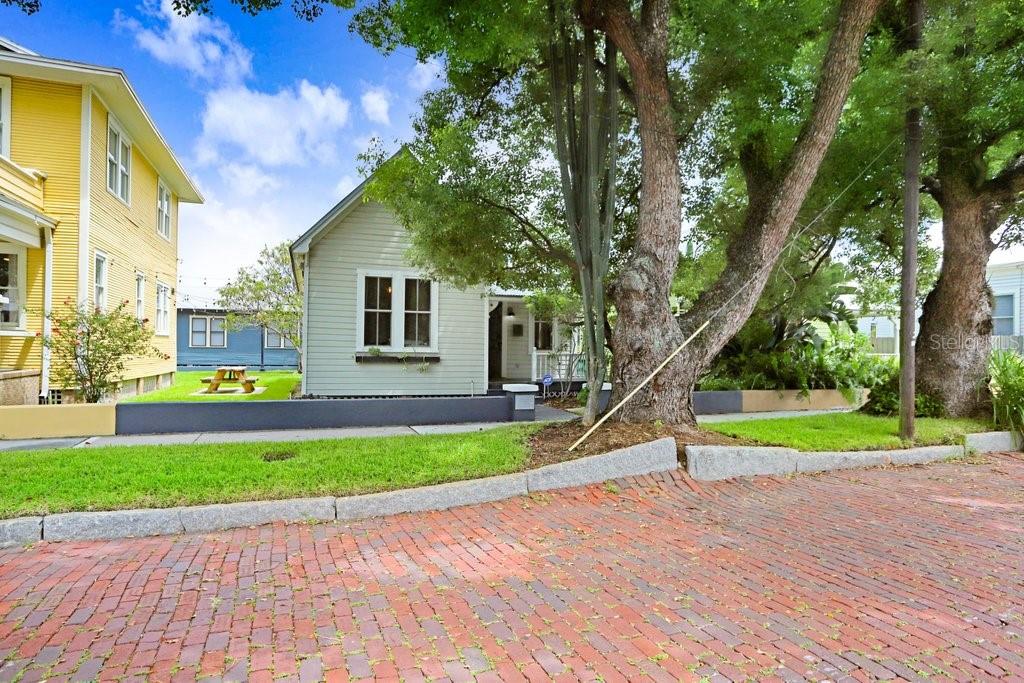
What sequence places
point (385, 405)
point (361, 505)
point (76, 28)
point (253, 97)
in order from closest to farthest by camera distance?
point (361, 505), point (385, 405), point (76, 28), point (253, 97)

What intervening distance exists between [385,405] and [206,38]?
937 centimetres

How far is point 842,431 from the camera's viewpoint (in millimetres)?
8883

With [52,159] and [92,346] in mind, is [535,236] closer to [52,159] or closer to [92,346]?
[92,346]

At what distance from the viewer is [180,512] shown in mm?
4562

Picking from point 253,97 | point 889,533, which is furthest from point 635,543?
point 253,97

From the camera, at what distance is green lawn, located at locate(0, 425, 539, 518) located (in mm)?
4801

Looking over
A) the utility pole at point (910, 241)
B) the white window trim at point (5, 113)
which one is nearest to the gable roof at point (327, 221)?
the white window trim at point (5, 113)

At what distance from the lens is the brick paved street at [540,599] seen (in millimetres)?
2668

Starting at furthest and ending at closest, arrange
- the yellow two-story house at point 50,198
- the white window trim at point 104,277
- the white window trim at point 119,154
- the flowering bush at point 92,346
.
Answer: the white window trim at point 119,154
the white window trim at point 104,277
the yellow two-story house at point 50,198
the flowering bush at point 92,346

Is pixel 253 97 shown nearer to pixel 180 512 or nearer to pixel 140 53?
pixel 140 53

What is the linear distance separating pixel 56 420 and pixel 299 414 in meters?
3.27

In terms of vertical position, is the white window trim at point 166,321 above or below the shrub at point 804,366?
above

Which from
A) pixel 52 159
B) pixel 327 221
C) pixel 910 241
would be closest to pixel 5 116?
pixel 52 159

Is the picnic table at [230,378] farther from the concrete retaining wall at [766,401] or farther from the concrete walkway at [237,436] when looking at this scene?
the concrete retaining wall at [766,401]
